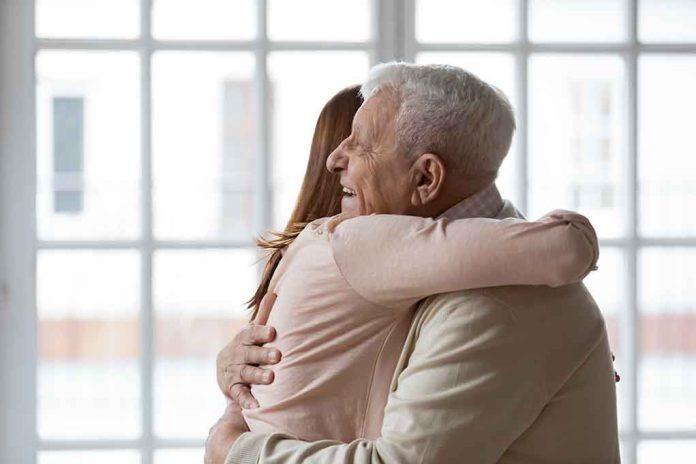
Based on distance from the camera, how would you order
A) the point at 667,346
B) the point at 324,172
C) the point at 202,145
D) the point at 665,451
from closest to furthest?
the point at 324,172 < the point at 665,451 < the point at 202,145 < the point at 667,346

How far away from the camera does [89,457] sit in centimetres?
295

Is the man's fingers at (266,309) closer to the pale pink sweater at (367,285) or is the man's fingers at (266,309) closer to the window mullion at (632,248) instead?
the pale pink sweater at (367,285)

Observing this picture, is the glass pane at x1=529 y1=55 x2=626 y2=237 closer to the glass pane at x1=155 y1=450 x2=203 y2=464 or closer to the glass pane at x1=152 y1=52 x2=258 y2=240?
the glass pane at x1=152 y1=52 x2=258 y2=240

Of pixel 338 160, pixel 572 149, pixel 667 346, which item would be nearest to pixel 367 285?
pixel 338 160

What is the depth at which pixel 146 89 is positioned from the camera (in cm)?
290

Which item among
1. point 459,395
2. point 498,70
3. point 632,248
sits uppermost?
point 498,70

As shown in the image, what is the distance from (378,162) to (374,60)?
152 cm

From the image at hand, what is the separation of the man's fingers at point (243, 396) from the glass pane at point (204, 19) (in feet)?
5.08

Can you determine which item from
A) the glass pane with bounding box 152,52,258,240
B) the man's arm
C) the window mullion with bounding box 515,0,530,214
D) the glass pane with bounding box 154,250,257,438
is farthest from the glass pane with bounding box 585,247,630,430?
the glass pane with bounding box 154,250,257,438

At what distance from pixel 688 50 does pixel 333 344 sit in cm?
205

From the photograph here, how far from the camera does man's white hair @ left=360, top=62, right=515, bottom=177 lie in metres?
1.44

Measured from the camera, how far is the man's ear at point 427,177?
1.45m

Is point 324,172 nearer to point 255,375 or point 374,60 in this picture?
point 255,375

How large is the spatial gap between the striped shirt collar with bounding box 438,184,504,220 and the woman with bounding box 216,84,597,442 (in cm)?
9
